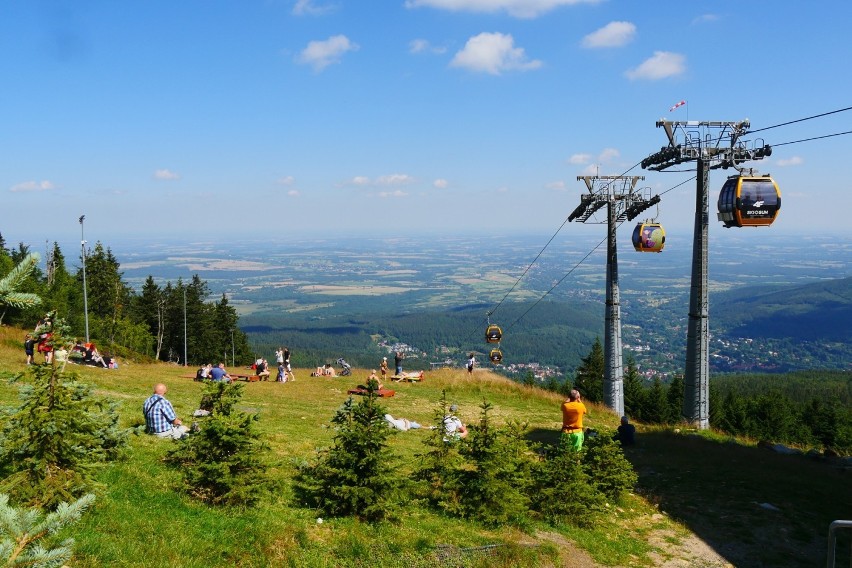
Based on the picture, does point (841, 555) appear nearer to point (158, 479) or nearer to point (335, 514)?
point (335, 514)

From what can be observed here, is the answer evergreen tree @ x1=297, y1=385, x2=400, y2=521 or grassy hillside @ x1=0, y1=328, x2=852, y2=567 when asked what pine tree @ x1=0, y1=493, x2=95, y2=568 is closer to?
grassy hillside @ x1=0, y1=328, x2=852, y2=567

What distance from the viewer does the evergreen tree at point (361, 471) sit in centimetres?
902

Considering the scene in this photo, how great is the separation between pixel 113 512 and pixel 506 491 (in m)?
6.08

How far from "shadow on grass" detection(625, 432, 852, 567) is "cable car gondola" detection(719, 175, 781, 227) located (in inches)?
299

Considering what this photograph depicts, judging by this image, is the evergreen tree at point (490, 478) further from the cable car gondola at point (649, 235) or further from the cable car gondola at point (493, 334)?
the cable car gondola at point (493, 334)

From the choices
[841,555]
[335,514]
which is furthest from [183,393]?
[841,555]

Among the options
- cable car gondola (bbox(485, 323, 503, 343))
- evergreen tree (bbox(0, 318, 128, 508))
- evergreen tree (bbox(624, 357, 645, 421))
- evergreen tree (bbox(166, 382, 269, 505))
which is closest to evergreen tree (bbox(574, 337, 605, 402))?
evergreen tree (bbox(624, 357, 645, 421))

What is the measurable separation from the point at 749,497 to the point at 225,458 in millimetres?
11752

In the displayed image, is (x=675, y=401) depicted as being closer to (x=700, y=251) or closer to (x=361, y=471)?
(x=700, y=251)

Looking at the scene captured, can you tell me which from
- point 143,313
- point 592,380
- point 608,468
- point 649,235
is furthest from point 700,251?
point 143,313

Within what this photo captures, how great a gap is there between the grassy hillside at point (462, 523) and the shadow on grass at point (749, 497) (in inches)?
1.7

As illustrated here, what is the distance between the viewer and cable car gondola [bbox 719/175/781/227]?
18.8 metres

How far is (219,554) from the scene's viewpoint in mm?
7414

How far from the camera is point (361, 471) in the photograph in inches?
363
